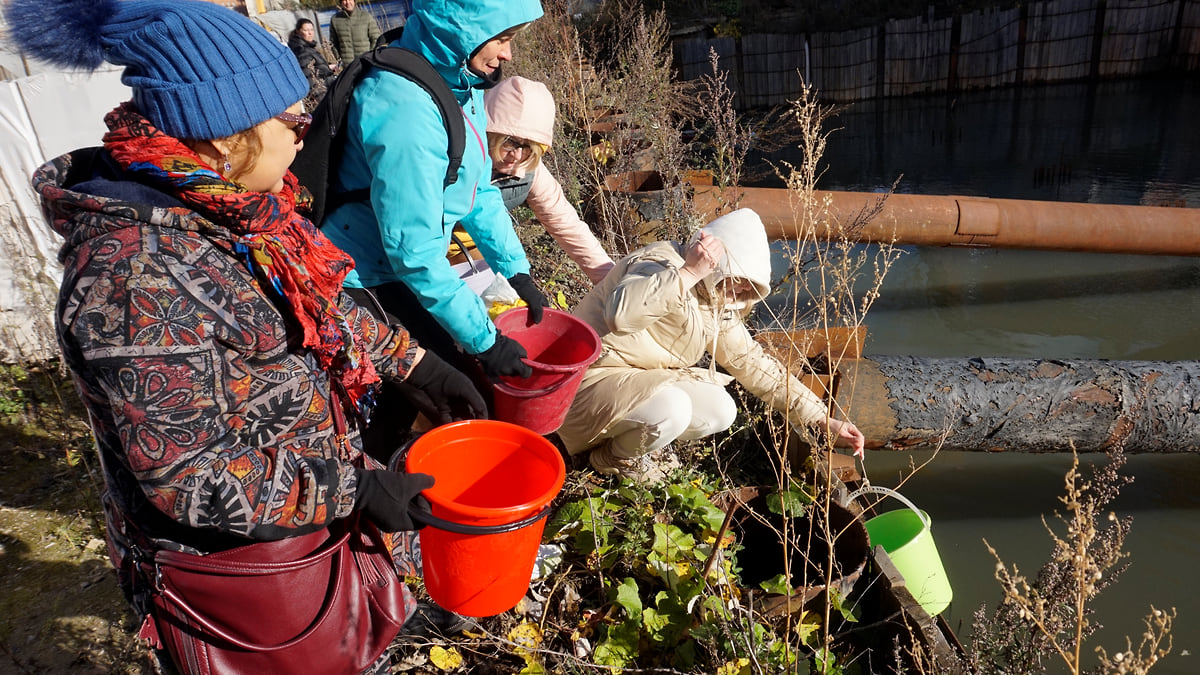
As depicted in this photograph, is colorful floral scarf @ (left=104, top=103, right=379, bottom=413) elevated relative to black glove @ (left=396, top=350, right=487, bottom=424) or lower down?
elevated

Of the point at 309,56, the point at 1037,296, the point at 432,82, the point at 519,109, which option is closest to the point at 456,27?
the point at 432,82

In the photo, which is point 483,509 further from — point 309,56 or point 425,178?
point 309,56

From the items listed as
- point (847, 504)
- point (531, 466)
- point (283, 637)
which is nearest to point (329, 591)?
point (283, 637)

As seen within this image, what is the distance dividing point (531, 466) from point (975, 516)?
9.79 feet

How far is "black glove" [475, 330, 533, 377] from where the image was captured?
2262 millimetres

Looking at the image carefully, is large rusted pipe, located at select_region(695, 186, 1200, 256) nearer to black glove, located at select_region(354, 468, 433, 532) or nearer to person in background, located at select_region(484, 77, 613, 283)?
person in background, located at select_region(484, 77, 613, 283)

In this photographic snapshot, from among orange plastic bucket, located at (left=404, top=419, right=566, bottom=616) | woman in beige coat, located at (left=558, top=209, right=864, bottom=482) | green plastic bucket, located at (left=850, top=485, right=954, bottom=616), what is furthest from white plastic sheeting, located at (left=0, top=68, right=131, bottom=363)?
green plastic bucket, located at (left=850, top=485, right=954, bottom=616)

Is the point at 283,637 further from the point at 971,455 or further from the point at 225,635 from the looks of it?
the point at 971,455

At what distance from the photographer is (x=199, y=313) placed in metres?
1.26

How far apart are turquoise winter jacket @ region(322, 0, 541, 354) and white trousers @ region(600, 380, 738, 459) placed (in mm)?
725

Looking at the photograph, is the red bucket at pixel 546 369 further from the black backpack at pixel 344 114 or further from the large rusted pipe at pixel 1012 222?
the large rusted pipe at pixel 1012 222

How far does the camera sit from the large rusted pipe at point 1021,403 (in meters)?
3.28

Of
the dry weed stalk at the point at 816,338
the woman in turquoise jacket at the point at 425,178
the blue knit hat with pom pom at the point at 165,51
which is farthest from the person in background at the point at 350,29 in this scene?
the blue knit hat with pom pom at the point at 165,51

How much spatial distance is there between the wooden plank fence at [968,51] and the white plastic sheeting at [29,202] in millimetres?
10199
